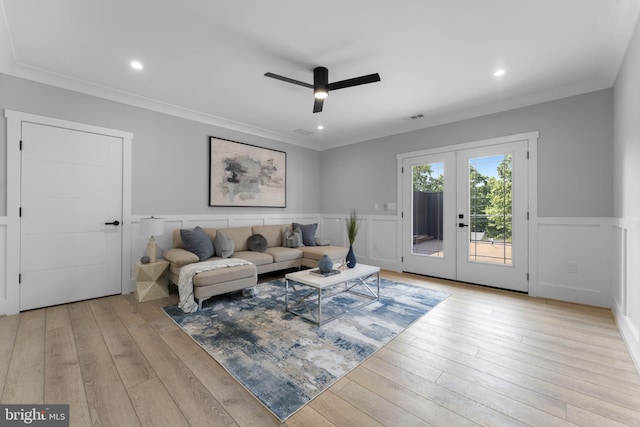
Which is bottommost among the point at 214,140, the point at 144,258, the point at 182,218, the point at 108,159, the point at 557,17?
the point at 144,258

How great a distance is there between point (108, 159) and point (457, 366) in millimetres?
4444

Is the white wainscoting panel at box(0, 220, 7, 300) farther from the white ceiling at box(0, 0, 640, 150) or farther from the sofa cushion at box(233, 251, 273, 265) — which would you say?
the sofa cushion at box(233, 251, 273, 265)

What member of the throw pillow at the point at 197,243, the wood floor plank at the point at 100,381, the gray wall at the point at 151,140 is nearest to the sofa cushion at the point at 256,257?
the throw pillow at the point at 197,243

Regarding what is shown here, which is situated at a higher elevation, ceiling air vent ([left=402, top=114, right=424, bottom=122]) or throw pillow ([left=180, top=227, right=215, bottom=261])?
ceiling air vent ([left=402, top=114, right=424, bottom=122])

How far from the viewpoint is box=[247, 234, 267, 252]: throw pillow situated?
4395 millimetres

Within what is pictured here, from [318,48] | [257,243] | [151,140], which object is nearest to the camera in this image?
[318,48]

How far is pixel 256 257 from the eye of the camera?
400 cm

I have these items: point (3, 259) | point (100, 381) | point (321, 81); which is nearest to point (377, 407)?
point (100, 381)

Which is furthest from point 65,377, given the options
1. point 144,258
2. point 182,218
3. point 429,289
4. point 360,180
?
point 360,180

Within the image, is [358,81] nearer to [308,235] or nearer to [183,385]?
[183,385]

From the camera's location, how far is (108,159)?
3.50 metres

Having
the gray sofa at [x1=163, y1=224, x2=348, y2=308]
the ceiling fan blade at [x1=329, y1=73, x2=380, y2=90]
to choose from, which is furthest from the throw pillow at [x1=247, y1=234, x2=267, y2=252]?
the ceiling fan blade at [x1=329, y1=73, x2=380, y2=90]

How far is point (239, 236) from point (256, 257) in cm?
67

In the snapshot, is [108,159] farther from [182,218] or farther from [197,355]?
[197,355]
